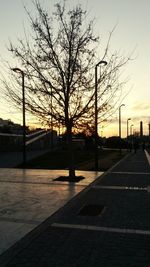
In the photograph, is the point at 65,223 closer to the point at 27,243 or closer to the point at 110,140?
the point at 27,243

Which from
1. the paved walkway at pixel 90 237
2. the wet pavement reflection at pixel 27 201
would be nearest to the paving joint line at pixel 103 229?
the paved walkway at pixel 90 237

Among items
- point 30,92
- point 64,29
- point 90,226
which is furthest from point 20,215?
point 64,29

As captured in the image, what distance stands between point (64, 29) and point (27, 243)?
13238mm

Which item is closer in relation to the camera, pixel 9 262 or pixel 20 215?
pixel 9 262

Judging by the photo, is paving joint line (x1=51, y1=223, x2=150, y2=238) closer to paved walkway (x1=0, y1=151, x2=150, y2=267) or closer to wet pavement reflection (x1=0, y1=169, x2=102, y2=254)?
paved walkway (x1=0, y1=151, x2=150, y2=267)

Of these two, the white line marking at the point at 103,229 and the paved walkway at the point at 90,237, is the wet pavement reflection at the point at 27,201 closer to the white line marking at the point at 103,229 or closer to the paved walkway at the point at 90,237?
the paved walkway at the point at 90,237

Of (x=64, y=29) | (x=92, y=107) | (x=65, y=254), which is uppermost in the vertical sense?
(x=64, y=29)

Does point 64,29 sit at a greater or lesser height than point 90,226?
greater

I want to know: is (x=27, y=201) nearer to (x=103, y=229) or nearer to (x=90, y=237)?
(x=103, y=229)

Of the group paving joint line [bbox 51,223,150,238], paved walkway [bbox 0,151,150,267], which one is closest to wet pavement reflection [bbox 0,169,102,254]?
paved walkway [bbox 0,151,150,267]

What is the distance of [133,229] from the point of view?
364 inches

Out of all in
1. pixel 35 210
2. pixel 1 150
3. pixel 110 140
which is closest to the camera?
pixel 35 210

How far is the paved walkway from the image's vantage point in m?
6.89

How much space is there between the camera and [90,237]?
27.8 ft
